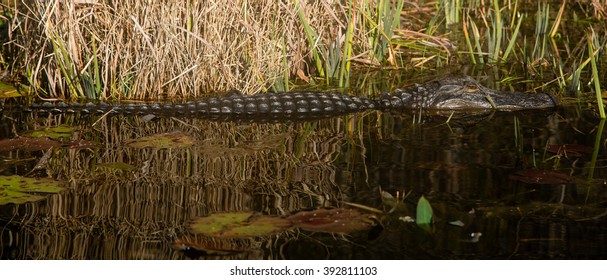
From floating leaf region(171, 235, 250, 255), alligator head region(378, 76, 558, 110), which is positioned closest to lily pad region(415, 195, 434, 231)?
floating leaf region(171, 235, 250, 255)

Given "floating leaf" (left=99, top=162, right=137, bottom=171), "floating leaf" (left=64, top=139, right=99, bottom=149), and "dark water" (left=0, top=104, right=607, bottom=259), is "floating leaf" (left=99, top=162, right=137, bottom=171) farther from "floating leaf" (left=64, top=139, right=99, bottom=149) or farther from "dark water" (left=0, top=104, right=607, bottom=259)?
"floating leaf" (left=64, top=139, right=99, bottom=149)

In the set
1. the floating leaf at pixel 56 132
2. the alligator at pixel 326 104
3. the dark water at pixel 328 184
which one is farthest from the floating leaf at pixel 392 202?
the floating leaf at pixel 56 132

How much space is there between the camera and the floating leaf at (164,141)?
549 centimetres

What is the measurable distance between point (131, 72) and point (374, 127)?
1744mm

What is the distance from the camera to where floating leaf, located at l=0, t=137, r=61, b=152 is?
5.40 m

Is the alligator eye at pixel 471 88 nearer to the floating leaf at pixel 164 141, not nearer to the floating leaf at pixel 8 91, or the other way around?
the floating leaf at pixel 164 141

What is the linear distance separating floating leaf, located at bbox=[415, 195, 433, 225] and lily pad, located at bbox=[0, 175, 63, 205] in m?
1.73

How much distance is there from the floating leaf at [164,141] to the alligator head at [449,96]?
5.18 feet

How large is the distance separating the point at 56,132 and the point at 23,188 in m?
1.24

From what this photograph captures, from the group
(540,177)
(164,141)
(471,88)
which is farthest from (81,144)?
(471,88)

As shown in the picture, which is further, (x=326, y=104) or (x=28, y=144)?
(x=326, y=104)

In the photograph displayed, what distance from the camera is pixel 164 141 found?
18.3 ft

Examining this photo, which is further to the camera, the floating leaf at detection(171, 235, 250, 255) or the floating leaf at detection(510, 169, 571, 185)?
the floating leaf at detection(510, 169, 571, 185)

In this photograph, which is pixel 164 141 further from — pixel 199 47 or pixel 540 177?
pixel 540 177
